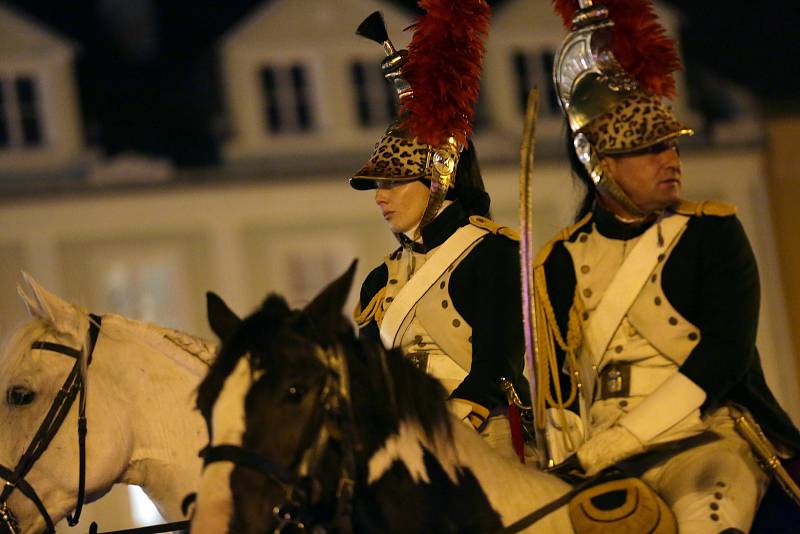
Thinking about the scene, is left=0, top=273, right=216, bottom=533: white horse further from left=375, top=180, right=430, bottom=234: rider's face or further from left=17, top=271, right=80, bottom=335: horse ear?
left=375, top=180, right=430, bottom=234: rider's face

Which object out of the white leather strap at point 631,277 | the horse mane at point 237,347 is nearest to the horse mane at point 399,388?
the horse mane at point 237,347

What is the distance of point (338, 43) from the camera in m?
25.1

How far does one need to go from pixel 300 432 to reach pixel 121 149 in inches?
776

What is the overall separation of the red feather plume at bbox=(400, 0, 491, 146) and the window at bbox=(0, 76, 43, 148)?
17574mm

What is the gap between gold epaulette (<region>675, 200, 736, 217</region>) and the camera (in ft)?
20.0

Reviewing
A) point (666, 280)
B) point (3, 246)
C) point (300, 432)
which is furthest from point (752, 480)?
point (3, 246)

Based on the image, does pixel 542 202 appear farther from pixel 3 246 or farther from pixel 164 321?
pixel 3 246

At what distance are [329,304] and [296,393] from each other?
307 millimetres

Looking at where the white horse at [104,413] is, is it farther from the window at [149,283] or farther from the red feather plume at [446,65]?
the window at [149,283]

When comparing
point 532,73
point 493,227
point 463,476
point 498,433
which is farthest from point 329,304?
point 532,73

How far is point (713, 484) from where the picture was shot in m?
5.70

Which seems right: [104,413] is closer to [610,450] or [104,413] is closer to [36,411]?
[36,411]

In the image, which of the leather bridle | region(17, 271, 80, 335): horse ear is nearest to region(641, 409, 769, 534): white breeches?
the leather bridle

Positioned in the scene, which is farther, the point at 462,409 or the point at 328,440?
the point at 462,409
